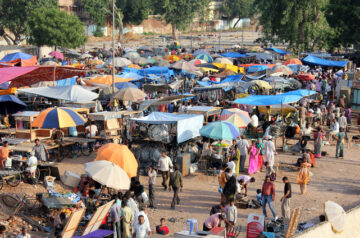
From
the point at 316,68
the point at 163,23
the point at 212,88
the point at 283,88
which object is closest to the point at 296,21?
the point at 316,68

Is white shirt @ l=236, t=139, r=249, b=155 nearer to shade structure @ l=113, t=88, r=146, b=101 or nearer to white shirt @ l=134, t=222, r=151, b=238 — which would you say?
shade structure @ l=113, t=88, r=146, b=101

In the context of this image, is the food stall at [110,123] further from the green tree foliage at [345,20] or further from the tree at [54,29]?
the green tree foliage at [345,20]

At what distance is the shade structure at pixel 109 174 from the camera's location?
1038 centimetres

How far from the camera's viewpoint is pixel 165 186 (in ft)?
41.8

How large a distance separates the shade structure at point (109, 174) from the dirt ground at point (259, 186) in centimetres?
114

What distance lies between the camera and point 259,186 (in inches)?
523

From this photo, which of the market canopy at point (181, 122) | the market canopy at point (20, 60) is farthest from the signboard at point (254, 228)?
the market canopy at point (20, 60)

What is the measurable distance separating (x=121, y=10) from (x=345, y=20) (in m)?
40.8


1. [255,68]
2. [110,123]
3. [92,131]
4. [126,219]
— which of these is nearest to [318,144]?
[110,123]

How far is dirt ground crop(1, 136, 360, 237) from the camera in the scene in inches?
442

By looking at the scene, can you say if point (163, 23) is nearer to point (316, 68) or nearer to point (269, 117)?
point (316, 68)

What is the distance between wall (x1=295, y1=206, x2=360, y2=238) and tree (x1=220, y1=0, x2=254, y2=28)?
87949 mm

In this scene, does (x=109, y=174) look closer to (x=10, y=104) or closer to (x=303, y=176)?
(x=303, y=176)

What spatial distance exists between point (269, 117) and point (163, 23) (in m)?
67.5
